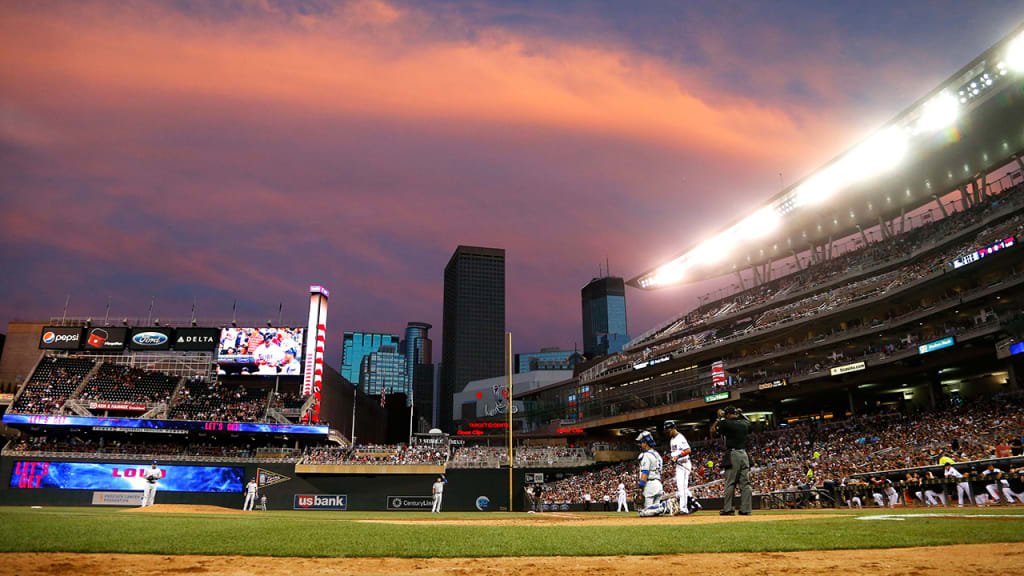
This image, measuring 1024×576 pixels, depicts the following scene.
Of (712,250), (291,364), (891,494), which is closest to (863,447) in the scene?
(891,494)

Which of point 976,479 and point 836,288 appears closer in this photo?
point 976,479

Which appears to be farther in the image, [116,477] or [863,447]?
[116,477]

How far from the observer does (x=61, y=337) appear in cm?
5662

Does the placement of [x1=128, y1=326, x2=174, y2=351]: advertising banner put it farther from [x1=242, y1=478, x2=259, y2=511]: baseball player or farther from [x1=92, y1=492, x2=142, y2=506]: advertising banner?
[x1=242, y1=478, x2=259, y2=511]: baseball player

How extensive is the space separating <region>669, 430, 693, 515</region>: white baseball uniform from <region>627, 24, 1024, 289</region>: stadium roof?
1164 inches

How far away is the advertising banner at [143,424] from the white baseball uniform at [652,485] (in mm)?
40912

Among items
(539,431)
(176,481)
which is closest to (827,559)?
(176,481)

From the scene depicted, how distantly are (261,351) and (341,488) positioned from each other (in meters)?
17.3

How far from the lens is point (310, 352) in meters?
58.4

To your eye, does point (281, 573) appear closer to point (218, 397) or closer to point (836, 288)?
point (836, 288)

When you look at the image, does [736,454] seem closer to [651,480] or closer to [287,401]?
[651,480]

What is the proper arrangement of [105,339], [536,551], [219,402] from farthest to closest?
[105,339], [219,402], [536,551]

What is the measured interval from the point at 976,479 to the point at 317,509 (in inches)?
1573

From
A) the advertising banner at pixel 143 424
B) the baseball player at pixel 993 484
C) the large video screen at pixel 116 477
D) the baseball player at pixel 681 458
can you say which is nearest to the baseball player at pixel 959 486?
the baseball player at pixel 993 484
